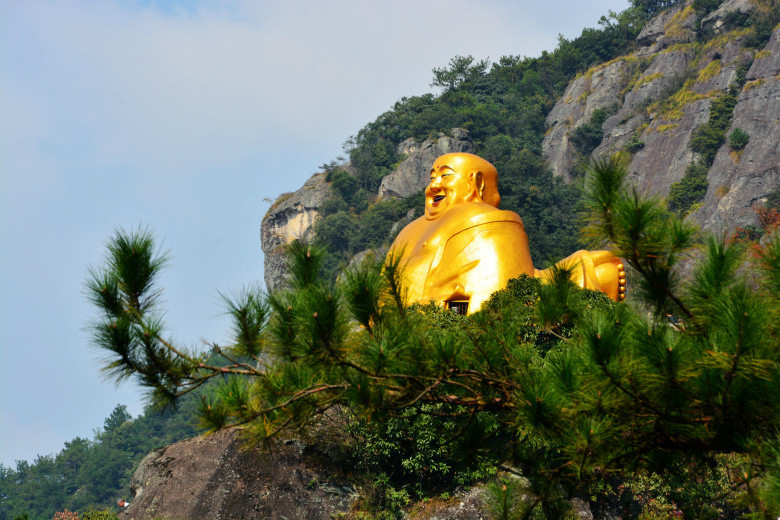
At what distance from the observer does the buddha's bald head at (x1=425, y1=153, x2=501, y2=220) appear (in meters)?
10.4

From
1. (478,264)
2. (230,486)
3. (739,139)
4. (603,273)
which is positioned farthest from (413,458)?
(739,139)

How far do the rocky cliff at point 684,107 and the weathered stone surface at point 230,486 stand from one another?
20947mm

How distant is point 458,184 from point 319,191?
32843mm

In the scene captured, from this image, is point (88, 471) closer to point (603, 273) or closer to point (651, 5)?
point (603, 273)

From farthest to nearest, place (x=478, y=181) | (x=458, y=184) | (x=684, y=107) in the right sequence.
Answer: (x=684, y=107) → (x=478, y=181) → (x=458, y=184)

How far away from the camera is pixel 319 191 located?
42875 millimetres

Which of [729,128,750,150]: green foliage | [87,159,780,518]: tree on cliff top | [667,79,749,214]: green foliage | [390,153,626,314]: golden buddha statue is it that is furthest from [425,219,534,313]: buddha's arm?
[729,128,750,150]: green foliage

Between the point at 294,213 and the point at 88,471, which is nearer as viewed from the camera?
the point at 88,471

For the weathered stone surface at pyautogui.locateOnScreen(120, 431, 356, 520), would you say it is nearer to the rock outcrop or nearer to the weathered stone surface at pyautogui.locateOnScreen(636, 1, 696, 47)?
the rock outcrop

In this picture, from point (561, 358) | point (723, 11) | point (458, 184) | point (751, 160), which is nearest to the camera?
point (561, 358)

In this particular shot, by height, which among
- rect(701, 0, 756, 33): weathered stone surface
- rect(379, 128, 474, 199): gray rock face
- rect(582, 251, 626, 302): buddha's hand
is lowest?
rect(582, 251, 626, 302): buddha's hand

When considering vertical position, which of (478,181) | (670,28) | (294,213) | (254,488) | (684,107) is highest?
(670,28)

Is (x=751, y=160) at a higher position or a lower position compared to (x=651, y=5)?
lower

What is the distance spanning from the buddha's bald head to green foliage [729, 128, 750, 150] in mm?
25778
